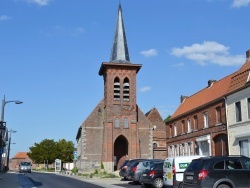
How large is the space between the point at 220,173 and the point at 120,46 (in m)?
42.0

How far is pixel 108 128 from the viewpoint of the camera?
49.1 m

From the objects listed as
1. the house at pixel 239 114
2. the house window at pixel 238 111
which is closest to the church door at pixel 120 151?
the house at pixel 239 114

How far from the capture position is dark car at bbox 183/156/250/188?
12844 millimetres

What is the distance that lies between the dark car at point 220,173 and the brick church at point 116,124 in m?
35.0

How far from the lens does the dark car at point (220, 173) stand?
42.1 feet

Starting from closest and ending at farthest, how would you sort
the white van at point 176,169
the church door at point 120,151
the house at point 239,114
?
the white van at point 176,169, the house at point 239,114, the church door at point 120,151

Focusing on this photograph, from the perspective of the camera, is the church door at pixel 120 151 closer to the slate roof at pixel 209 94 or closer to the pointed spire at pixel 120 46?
the pointed spire at pixel 120 46

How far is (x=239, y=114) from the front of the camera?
2708 centimetres

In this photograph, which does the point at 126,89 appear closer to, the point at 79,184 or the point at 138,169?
the point at 138,169

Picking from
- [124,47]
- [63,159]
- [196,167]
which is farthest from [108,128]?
[63,159]

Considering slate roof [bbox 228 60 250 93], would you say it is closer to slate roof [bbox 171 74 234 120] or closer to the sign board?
slate roof [bbox 171 74 234 120]

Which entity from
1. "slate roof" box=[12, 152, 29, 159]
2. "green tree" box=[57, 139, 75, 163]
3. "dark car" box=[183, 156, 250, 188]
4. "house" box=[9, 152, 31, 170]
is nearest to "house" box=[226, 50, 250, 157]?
"dark car" box=[183, 156, 250, 188]

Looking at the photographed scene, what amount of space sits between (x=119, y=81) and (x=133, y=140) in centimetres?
873

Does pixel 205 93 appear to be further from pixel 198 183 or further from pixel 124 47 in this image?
pixel 198 183
